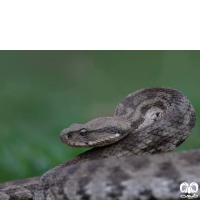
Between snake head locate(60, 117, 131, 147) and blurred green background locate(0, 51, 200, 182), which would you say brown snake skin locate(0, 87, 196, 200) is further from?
blurred green background locate(0, 51, 200, 182)

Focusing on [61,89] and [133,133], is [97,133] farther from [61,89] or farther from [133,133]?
[61,89]

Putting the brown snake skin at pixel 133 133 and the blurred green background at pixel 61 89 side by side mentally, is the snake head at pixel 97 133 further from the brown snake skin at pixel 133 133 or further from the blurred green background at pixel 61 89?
the blurred green background at pixel 61 89

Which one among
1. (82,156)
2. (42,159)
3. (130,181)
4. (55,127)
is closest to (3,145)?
(42,159)

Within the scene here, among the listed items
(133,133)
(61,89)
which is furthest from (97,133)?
(61,89)

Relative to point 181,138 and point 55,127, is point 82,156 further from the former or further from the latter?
point 55,127

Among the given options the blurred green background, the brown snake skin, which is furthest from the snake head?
the blurred green background

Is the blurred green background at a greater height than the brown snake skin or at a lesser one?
greater
